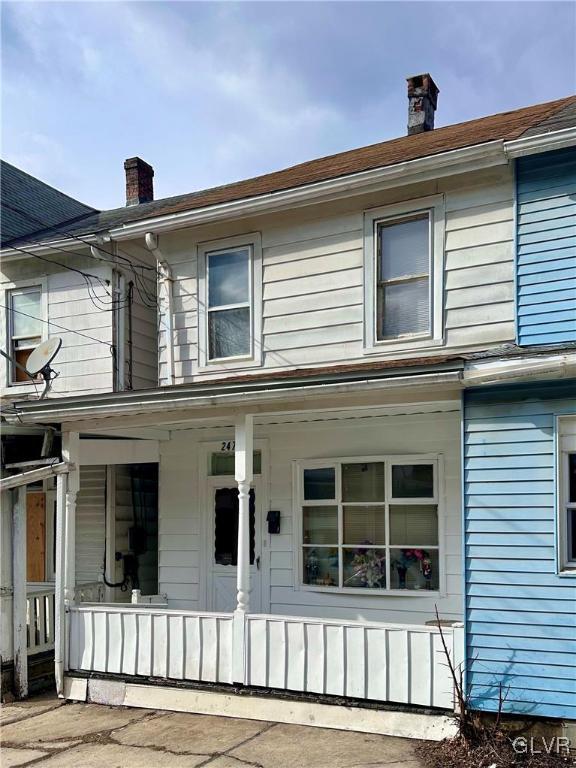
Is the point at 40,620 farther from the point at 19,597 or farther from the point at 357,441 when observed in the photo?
the point at 357,441

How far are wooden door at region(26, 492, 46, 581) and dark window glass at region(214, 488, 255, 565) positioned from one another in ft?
10.4

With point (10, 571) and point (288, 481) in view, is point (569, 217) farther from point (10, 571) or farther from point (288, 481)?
point (10, 571)

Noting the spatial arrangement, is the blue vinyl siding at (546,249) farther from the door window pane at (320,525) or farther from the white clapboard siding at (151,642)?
the white clapboard siding at (151,642)

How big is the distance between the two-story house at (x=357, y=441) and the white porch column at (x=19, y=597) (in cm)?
46

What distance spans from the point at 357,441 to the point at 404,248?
2289 mm

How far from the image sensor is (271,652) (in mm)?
7395

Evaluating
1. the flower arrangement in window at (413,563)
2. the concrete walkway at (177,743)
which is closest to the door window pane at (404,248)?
the flower arrangement in window at (413,563)

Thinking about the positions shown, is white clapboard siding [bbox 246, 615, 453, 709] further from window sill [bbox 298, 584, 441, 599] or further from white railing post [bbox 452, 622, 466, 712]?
window sill [bbox 298, 584, 441, 599]

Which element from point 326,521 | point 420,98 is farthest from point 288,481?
point 420,98

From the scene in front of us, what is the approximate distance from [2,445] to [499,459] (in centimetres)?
563

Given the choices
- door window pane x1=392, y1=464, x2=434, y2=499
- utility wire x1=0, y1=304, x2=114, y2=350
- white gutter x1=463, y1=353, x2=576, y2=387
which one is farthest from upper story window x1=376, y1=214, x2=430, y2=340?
utility wire x1=0, y1=304, x2=114, y2=350

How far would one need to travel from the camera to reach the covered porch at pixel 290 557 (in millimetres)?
7039

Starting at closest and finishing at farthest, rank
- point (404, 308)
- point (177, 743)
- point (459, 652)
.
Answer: point (459, 652)
point (177, 743)
point (404, 308)

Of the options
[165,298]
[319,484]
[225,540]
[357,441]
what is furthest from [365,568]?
[165,298]
